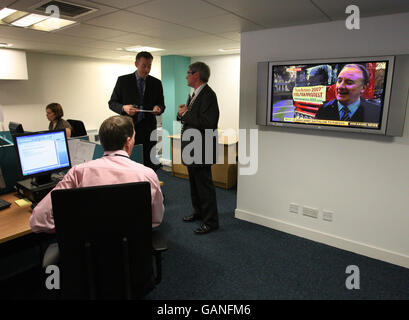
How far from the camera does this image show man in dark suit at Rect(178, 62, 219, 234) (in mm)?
2750

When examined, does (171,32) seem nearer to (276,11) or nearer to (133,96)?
(133,96)

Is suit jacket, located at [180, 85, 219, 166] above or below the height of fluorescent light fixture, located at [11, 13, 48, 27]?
below

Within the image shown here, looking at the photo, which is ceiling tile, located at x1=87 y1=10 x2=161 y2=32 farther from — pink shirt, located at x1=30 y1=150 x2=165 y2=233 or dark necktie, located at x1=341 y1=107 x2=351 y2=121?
dark necktie, located at x1=341 y1=107 x2=351 y2=121

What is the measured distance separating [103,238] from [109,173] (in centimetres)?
31

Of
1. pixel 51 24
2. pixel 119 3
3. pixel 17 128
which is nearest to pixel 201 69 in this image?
pixel 119 3

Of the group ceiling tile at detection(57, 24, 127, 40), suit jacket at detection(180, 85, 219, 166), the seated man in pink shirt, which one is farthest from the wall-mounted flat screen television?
the seated man in pink shirt

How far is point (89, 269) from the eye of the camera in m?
1.21

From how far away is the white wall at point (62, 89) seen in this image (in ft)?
16.5

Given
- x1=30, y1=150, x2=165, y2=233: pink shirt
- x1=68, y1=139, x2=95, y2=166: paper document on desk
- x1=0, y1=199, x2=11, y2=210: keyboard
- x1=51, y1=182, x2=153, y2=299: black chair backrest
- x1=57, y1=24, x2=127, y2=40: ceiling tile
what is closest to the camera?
x1=51, y1=182, x2=153, y2=299: black chair backrest

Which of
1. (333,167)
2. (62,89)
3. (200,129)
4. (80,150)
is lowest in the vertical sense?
(333,167)

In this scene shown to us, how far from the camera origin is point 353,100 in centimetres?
243

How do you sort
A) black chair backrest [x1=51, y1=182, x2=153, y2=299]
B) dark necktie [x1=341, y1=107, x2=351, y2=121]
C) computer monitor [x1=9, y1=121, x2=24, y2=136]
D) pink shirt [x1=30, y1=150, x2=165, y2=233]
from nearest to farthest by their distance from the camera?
1. black chair backrest [x1=51, y1=182, x2=153, y2=299]
2. pink shirt [x1=30, y1=150, x2=165, y2=233]
3. dark necktie [x1=341, y1=107, x2=351, y2=121]
4. computer monitor [x1=9, y1=121, x2=24, y2=136]

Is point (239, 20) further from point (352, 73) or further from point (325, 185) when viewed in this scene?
point (325, 185)

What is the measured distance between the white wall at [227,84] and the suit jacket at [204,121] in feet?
8.17
